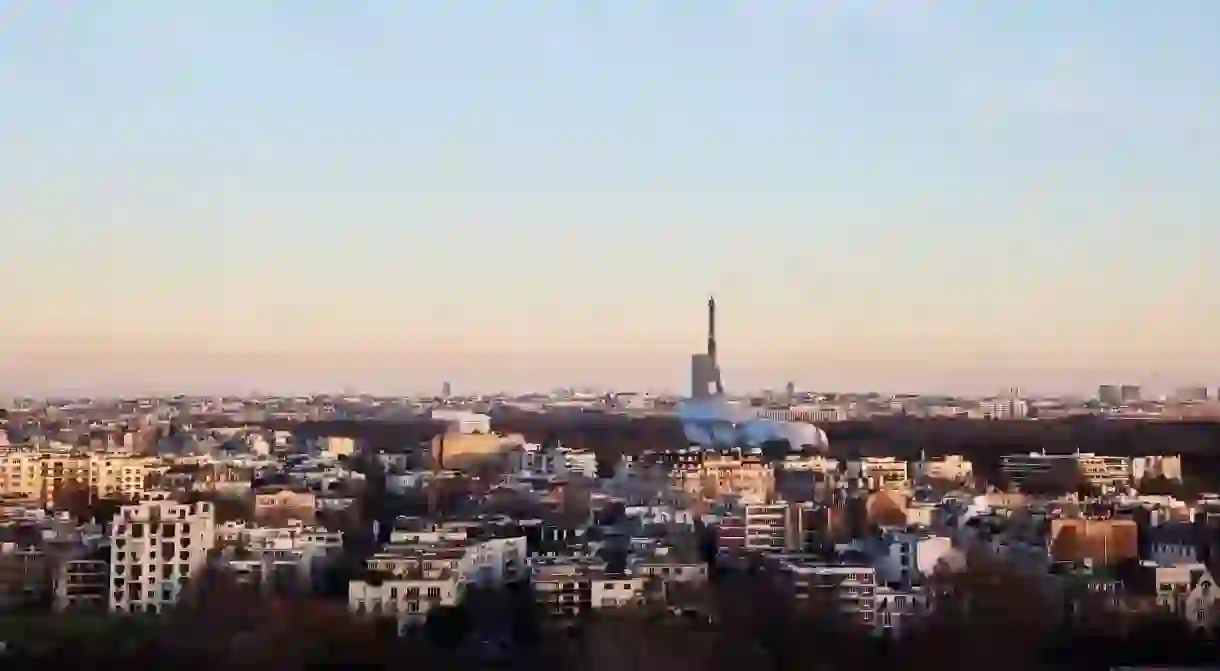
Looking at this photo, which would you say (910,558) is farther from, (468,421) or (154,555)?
(468,421)

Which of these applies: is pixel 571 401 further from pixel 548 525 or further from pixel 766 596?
pixel 766 596

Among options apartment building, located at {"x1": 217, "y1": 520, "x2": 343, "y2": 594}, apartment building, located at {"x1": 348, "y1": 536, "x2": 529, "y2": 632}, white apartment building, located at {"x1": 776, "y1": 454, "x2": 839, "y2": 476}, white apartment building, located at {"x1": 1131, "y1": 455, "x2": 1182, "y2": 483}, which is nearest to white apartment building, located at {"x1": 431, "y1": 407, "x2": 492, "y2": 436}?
white apartment building, located at {"x1": 776, "y1": 454, "x2": 839, "y2": 476}

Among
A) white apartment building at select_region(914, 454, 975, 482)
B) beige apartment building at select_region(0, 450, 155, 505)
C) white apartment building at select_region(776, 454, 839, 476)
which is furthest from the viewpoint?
white apartment building at select_region(776, 454, 839, 476)

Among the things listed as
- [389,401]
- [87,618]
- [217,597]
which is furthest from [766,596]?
[389,401]

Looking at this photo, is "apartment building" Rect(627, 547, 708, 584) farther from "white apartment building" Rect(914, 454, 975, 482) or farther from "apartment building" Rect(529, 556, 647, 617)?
"white apartment building" Rect(914, 454, 975, 482)

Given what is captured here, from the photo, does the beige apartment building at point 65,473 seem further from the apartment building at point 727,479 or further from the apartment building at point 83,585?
the apartment building at point 727,479

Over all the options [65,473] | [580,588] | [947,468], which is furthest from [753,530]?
[65,473]
